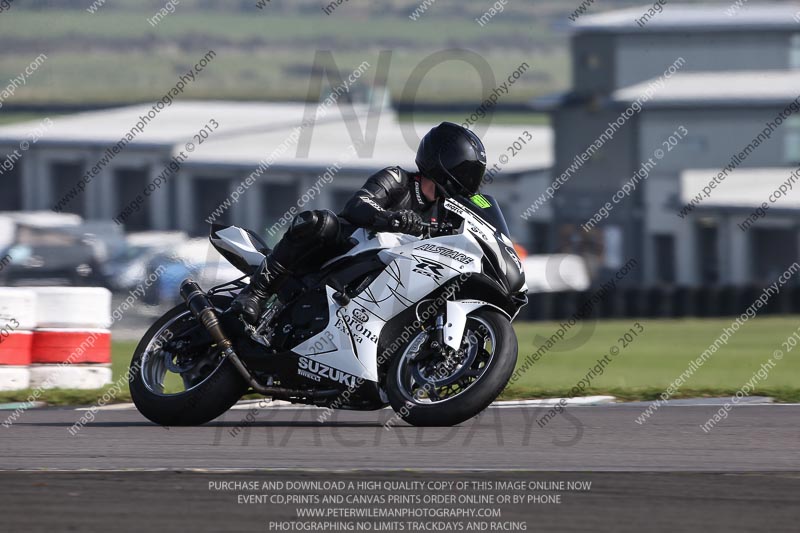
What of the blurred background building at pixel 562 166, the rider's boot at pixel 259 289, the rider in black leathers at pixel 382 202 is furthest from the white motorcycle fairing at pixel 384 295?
the blurred background building at pixel 562 166

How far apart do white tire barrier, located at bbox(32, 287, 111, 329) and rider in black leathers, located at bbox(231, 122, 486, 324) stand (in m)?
2.66

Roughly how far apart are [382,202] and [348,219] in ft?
0.71

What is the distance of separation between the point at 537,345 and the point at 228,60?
96.8 m

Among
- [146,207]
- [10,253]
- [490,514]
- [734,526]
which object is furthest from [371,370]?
[146,207]

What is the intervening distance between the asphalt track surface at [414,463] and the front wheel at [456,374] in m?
0.14

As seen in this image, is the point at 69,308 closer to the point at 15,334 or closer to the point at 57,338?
the point at 57,338

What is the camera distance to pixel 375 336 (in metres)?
7.43

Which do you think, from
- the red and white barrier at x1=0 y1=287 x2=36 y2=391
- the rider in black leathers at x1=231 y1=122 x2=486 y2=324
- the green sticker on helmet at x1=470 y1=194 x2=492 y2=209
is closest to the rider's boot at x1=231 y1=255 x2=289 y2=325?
the rider in black leathers at x1=231 y1=122 x2=486 y2=324

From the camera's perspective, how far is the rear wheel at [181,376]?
25.0 ft

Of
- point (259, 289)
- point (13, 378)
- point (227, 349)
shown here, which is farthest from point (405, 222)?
point (13, 378)

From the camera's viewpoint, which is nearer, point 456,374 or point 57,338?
point 456,374

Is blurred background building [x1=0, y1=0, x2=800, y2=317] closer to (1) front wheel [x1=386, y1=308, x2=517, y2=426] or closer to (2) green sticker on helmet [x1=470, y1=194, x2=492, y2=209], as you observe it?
(2) green sticker on helmet [x1=470, y1=194, x2=492, y2=209]

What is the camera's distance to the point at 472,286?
24.2 feet

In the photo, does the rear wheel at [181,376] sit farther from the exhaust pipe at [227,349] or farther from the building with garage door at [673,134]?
the building with garage door at [673,134]
